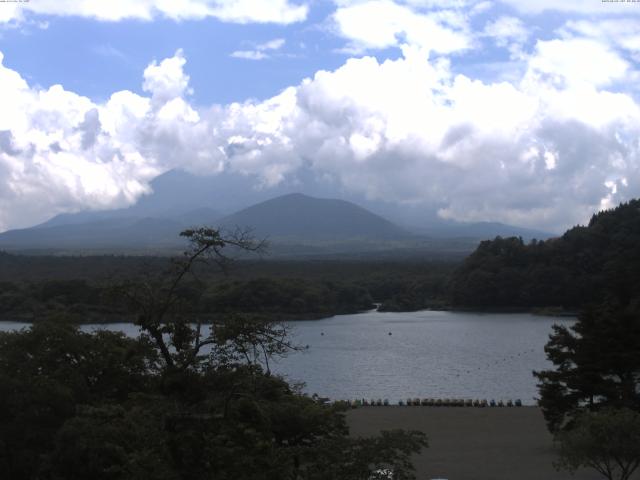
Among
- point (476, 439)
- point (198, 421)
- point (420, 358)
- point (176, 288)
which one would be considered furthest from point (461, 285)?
point (198, 421)

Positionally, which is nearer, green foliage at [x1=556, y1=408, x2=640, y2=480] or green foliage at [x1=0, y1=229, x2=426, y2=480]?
green foliage at [x1=0, y1=229, x2=426, y2=480]

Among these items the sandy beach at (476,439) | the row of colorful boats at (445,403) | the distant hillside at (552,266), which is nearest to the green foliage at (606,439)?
the sandy beach at (476,439)

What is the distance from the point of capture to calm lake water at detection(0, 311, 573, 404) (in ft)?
102

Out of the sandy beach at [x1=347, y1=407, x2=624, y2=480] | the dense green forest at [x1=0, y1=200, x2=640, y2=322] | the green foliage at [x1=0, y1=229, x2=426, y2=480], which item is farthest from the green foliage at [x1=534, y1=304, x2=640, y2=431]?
the dense green forest at [x1=0, y1=200, x2=640, y2=322]

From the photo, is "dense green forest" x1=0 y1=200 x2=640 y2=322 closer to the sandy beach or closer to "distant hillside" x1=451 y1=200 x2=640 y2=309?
"distant hillside" x1=451 y1=200 x2=640 y2=309

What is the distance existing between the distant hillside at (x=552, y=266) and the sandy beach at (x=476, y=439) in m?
44.8

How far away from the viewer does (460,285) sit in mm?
73625

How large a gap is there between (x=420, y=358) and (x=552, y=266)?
34258 millimetres

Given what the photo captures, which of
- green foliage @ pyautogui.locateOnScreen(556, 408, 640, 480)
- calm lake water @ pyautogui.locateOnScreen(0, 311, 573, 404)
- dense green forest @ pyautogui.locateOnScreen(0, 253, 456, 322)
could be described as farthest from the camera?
dense green forest @ pyautogui.locateOnScreen(0, 253, 456, 322)

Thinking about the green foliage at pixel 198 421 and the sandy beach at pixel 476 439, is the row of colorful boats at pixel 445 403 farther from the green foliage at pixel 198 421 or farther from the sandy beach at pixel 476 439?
the green foliage at pixel 198 421

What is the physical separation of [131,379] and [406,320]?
51376 mm

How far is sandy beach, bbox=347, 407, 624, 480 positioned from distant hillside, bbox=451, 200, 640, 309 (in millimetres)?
44827

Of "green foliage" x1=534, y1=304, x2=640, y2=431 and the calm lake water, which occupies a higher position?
"green foliage" x1=534, y1=304, x2=640, y2=431

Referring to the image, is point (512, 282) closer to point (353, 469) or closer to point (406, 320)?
point (406, 320)
